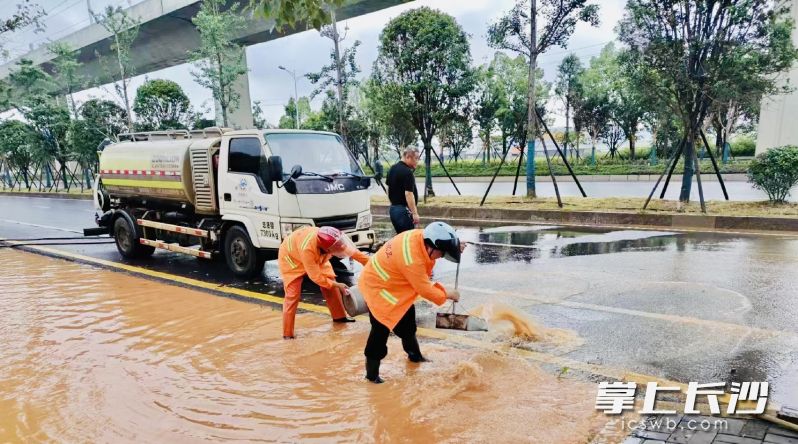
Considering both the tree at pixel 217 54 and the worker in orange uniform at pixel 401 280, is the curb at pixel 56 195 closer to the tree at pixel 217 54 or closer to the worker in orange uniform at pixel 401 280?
the tree at pixel 217 54

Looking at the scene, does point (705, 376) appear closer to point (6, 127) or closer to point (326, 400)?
point (326, 400)

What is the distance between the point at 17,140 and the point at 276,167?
106ft

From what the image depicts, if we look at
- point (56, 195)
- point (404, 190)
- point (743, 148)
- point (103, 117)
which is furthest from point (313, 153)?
point (743, 148)

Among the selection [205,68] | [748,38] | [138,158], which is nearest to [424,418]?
[138,158]

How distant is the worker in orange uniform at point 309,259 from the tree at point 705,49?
362 inches

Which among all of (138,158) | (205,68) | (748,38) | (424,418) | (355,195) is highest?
(205,68)

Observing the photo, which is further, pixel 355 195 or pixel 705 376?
pixel 355 195

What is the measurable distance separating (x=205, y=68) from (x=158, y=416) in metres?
17.6

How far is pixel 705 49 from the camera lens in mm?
10531

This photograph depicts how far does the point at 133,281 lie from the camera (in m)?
7.09

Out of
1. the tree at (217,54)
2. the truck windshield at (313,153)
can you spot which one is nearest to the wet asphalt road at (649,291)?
the truck windshield at (313,153)

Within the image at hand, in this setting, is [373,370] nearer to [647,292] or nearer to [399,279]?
[399,279]

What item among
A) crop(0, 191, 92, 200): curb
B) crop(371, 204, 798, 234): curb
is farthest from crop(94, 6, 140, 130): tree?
crop(371, 204, 798, 234): curb

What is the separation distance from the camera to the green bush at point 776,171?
10211 mm
